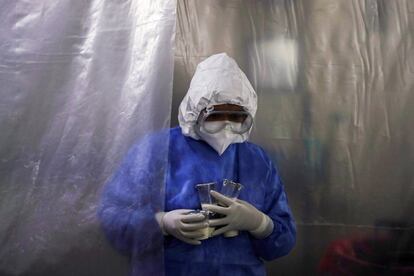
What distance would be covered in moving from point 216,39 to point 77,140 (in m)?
0.78

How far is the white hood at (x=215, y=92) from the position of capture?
1.13 m

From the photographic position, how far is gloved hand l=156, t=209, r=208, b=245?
3.28ft

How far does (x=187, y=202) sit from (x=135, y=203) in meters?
0.22

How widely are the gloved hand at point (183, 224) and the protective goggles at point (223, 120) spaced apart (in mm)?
232

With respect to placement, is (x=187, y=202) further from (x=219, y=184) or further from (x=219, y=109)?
(x=219, y=109)

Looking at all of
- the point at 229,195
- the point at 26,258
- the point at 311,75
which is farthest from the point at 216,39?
the point at 26,258

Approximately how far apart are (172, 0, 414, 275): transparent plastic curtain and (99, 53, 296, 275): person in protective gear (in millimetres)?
327

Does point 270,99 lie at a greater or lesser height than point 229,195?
greater

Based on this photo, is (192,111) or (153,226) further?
(192,111)

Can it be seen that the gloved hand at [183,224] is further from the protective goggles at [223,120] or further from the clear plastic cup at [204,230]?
the protective goggles at [223,120]

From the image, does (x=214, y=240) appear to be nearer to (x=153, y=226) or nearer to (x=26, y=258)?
(x=153, y=226)

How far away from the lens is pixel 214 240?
3.57 ft

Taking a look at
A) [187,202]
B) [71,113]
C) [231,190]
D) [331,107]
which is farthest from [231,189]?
[331,107]

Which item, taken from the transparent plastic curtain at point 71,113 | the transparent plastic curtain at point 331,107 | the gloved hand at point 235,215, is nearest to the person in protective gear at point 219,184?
the gloved hand at point 235,215
